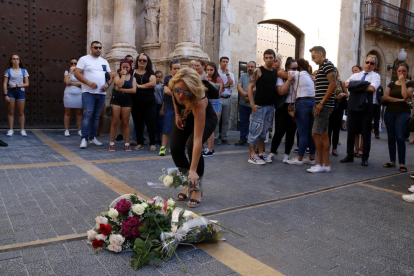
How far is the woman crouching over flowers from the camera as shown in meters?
3.65

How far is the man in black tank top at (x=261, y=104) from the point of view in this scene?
6.77 metres

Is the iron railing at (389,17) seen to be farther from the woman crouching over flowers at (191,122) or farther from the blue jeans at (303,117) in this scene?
the woman crouching over flowers at (191,122)

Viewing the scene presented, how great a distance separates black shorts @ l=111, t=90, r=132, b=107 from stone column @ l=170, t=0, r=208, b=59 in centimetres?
308

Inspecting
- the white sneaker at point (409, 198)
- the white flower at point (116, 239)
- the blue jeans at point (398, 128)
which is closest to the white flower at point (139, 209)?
the white flower at point (116, 239)

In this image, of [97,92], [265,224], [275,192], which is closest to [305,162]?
[275,192]

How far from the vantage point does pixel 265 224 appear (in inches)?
143

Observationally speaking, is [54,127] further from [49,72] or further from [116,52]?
[116,52]

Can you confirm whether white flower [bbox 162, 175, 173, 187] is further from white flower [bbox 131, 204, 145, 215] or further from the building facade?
the building facade

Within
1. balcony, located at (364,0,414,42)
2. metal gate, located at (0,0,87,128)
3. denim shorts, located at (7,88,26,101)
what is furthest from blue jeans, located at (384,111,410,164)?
balcony, located at (364,0,414,42)

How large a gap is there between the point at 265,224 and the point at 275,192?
1258mm

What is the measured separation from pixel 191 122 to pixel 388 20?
18.9 m

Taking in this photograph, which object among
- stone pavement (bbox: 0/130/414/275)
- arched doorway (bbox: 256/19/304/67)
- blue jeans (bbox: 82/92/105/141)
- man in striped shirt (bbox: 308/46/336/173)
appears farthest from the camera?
arched doorway (bbox: 256/19/304/67)

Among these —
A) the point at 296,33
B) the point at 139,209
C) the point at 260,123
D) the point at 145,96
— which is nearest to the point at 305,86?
the point at 260,123

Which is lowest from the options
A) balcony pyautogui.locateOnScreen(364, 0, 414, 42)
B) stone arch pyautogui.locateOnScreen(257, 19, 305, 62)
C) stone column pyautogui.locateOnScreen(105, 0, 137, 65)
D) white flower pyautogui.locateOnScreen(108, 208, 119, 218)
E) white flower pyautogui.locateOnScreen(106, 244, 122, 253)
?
white flower pyautogui.locateOnScreen(106, 244, 122, 253)
